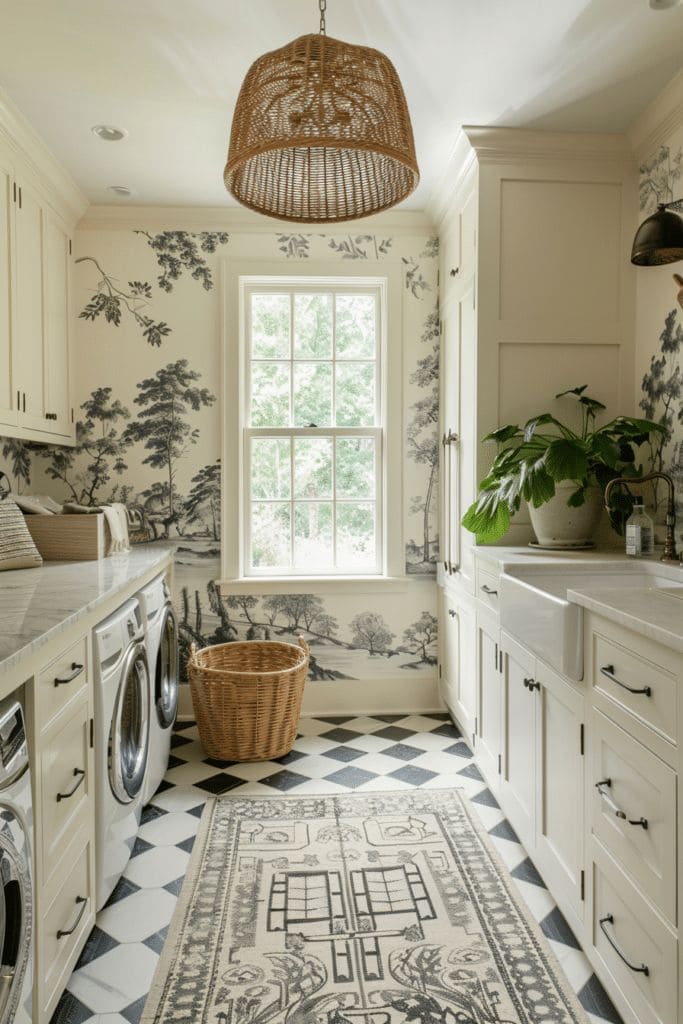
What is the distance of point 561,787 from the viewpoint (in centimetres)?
193

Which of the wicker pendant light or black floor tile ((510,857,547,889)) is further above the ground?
the wicker pendant light

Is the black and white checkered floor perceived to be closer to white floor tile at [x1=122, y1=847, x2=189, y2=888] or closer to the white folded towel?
white floor tile at [x1=122, y1=847, x2=189, y2=888]

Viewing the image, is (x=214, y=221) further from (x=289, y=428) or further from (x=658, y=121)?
(x=658, y=121)

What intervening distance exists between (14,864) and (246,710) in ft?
6.11

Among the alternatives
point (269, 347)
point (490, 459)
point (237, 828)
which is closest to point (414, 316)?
point (269, 347)

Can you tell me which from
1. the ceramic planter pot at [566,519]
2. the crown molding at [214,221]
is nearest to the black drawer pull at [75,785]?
the ceramic planter pot at [566,519]

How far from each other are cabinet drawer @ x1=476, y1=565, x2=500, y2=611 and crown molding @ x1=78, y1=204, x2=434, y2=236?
74.7 inches

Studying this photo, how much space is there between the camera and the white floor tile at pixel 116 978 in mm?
1687

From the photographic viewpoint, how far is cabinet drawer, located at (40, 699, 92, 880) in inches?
60.3

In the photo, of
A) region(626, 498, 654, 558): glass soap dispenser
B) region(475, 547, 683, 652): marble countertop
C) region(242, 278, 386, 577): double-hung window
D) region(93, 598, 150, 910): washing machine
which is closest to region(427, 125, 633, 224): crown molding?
region(242, 278, 386, 577): double-hung window

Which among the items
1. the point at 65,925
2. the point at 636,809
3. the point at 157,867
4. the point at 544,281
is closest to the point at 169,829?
the point at 157,867

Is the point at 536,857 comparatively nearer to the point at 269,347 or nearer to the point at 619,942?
the point at 619,942

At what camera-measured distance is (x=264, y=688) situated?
3061 mm

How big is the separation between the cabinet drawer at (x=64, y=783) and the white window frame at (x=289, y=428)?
1847mm
